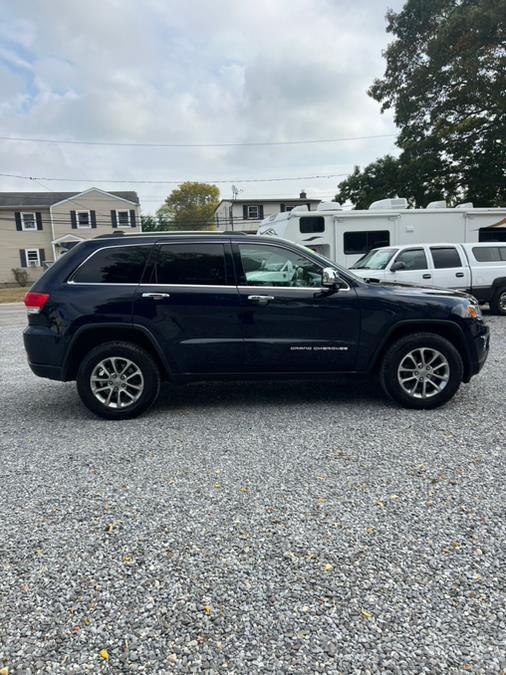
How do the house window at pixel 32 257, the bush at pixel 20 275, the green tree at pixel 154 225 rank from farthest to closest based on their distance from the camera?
the green tree at pixel 154 225, the house window at pixel 32 257, the bush at pixel 20 275

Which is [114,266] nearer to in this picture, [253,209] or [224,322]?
[224,322]

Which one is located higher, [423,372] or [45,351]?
[45,351]

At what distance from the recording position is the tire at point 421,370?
464 cm

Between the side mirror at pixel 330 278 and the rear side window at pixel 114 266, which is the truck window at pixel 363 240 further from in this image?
the rear side window at pixel 114 266

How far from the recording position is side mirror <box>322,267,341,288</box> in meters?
4.43

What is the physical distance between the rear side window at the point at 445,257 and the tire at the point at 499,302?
1.24m

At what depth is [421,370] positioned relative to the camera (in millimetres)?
4668

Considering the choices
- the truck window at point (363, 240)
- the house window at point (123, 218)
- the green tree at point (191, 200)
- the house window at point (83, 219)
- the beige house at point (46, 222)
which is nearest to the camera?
the truck window at point (363, 240)

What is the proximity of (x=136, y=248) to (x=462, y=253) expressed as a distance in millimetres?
8808

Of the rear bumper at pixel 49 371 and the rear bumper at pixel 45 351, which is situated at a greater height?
the rear bumper at pixel 45 351

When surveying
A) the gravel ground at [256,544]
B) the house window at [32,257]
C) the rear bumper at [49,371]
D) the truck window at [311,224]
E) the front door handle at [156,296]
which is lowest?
the gravel ground at [256,544]

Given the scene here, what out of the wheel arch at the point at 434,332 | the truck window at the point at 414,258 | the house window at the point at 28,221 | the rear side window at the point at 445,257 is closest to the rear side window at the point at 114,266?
the wheel arch at the point at 434,332

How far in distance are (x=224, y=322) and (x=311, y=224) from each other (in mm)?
9079

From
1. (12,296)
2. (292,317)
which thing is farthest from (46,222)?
(292,317)
